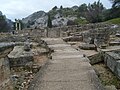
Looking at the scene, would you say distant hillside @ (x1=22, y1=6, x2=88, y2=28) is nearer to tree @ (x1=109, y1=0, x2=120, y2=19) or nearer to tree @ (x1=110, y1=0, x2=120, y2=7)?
tree @ (x1=109, y1=0, x2=120, y2=19)

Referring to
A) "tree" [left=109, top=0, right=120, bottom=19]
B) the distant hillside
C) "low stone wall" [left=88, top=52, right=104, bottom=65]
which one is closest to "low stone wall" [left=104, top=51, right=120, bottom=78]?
"low stone wall" [left=88, top=52, right=104, bottom=65]

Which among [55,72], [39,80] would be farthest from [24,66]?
[39,80]

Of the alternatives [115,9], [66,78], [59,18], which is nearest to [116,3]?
[115,9]

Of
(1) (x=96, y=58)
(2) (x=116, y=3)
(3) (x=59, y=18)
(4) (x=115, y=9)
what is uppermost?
(2) (x=116, y=3)

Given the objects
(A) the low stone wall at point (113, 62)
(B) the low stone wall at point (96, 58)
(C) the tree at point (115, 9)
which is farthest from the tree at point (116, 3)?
(A) the low stone wall at point (113, 62)

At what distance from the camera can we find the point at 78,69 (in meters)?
6.20

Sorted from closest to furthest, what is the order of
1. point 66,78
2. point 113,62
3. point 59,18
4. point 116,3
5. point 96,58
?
point 66,78 < point 113,62 < point 96,58 < point 116,3 < point 59,18

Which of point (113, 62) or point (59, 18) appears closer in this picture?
point (113, 62)

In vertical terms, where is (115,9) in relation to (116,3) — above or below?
below

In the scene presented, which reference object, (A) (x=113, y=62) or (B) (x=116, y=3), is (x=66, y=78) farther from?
(B) (x=116, y=3)

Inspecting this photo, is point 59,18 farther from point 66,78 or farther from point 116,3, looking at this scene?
point 66,78

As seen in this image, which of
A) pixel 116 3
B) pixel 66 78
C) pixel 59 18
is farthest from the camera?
pixel 59 18

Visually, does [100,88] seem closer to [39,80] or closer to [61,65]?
[39,80]

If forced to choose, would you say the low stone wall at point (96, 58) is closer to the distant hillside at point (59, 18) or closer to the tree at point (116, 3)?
the distant hillside at point (59, 18)
